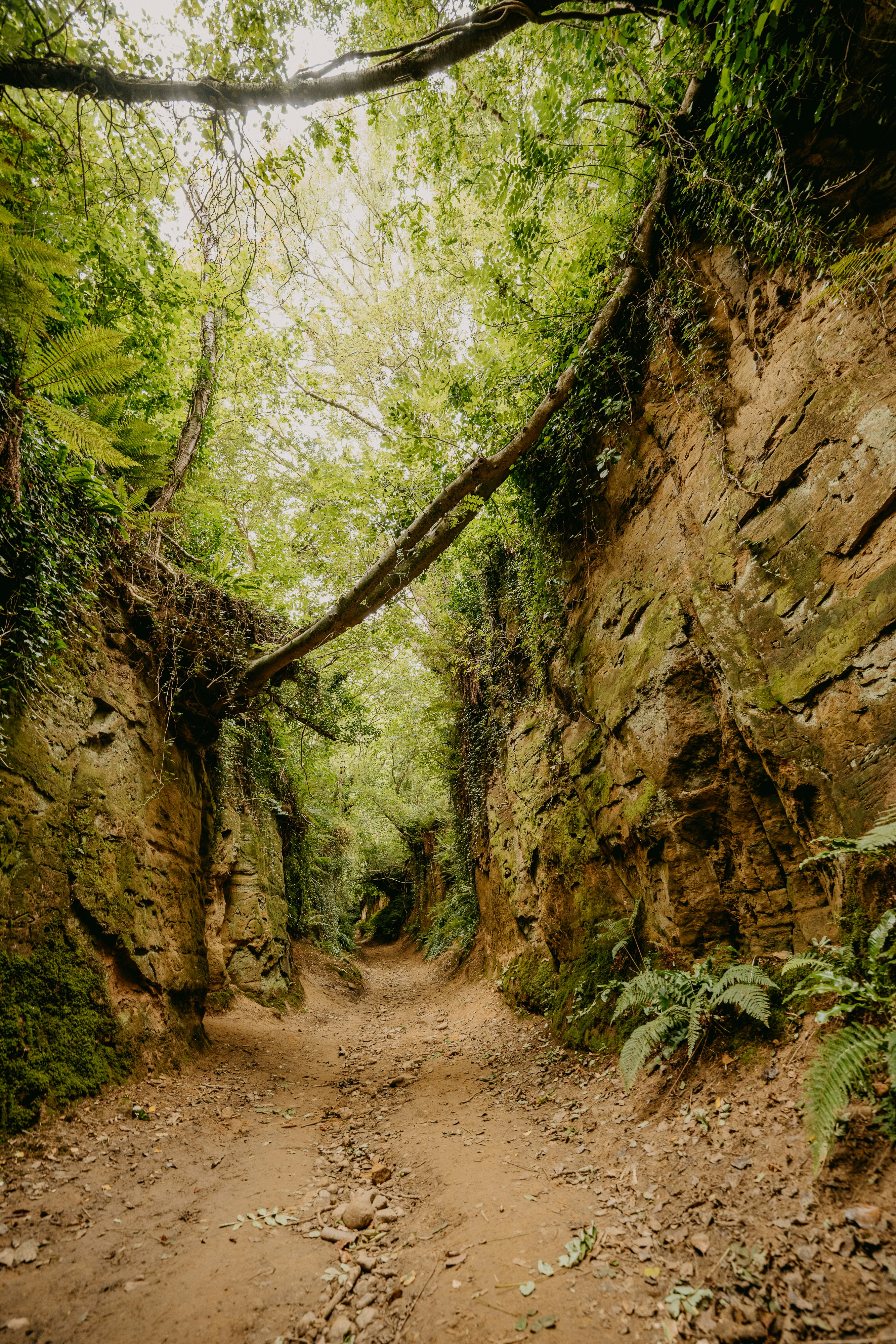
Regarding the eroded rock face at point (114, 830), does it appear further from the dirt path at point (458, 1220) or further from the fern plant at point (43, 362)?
the fern plant at point (43, 362)

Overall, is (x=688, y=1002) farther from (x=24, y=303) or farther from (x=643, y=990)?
(x=24, y=303)

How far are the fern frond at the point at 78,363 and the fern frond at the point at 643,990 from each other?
19.0 feet

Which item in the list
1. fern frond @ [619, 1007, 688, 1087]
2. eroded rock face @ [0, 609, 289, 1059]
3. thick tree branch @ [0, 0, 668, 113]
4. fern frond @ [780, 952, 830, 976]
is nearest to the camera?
fern frond @ [780, 952, 830, 976]

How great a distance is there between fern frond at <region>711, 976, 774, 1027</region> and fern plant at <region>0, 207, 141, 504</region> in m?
5.43

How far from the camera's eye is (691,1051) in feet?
10.6

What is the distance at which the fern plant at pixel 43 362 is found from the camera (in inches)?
134

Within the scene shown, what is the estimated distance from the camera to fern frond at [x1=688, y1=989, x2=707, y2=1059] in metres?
3.31

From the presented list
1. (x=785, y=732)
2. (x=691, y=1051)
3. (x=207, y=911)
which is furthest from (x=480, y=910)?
(x=785, y=732)

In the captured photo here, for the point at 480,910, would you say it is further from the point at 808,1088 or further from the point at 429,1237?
the point at 808,1088

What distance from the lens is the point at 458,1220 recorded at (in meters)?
2.97

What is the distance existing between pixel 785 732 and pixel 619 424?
12.4ft

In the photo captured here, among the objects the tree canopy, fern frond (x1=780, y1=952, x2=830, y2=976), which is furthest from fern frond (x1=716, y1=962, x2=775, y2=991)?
the tree canopy

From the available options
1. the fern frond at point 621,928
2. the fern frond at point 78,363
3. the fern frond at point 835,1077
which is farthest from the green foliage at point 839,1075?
the fern frond at point 78,363

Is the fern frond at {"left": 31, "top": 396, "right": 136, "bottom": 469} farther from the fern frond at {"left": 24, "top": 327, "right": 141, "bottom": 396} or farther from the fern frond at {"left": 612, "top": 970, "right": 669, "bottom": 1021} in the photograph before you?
the fern frond at {"left": 612, "top": 970, "right": 669, "bottom": 1021}
